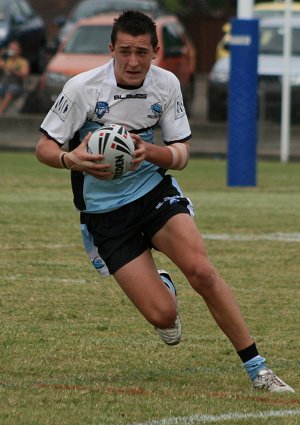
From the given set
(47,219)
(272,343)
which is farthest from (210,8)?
(272,343)

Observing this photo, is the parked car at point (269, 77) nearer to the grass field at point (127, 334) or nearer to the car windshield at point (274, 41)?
the car windshield at point (274, 41)

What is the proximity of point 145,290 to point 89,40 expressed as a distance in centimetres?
1983

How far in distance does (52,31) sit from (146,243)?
1397 inches

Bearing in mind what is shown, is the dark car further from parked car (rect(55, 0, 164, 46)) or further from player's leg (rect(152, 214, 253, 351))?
player's leg (rect(152, 214, 253, 351))

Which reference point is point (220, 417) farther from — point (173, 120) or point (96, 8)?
point (96, 8)

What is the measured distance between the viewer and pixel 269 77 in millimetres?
25109

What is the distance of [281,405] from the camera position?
661cm

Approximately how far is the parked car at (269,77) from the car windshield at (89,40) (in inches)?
85.3

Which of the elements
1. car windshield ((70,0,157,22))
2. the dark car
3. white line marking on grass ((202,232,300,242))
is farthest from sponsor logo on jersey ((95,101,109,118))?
car windshield ((70,0,157,22))

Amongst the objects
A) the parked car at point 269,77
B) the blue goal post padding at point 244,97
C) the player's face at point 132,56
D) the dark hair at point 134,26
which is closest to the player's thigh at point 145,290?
the player's face at point 132,56

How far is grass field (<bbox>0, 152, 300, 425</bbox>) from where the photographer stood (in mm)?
6480

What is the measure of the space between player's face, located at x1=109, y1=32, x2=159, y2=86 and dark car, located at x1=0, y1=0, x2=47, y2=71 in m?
24.2

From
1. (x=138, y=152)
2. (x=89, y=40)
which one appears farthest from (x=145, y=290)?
(x=89, y=40)

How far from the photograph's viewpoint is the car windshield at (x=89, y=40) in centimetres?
2636
